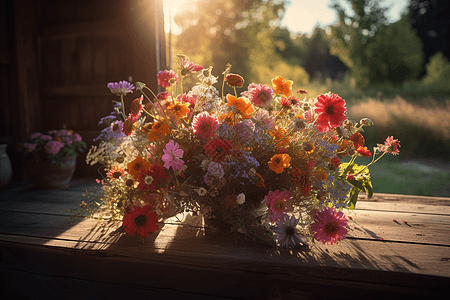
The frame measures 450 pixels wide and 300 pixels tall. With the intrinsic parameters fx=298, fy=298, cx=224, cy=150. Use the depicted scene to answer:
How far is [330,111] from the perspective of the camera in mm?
1056

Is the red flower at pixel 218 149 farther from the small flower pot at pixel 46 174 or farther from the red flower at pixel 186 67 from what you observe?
the small flower pot at pixel 46 174

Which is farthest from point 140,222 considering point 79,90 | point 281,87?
point 79,90

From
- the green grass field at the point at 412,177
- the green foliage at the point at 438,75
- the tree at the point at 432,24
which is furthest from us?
the tree at the point at 432,24

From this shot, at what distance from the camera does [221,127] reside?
3.49 feet

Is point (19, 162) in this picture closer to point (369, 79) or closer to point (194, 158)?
point (194, 158)

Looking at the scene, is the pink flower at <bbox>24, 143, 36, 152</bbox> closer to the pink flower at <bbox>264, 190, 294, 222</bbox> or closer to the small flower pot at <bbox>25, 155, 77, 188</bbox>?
the small flower pot at <bbox>25, 155, 77, 188</bbox>

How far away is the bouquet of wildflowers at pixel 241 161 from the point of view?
1012mm

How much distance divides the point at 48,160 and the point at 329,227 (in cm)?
227

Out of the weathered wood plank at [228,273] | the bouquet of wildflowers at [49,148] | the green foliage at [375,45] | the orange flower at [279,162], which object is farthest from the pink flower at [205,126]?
the green foliage at [375,45]

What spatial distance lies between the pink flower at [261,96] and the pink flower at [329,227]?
45cm

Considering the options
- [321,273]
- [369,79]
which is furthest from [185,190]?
[369,79]

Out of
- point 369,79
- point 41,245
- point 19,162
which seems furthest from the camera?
point 369,79

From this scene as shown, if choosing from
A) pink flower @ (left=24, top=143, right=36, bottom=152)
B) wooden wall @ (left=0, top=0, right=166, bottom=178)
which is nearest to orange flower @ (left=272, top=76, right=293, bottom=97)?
wooden wall @ (left=0, top=0, right=166, bottom=178)

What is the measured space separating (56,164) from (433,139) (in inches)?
218
